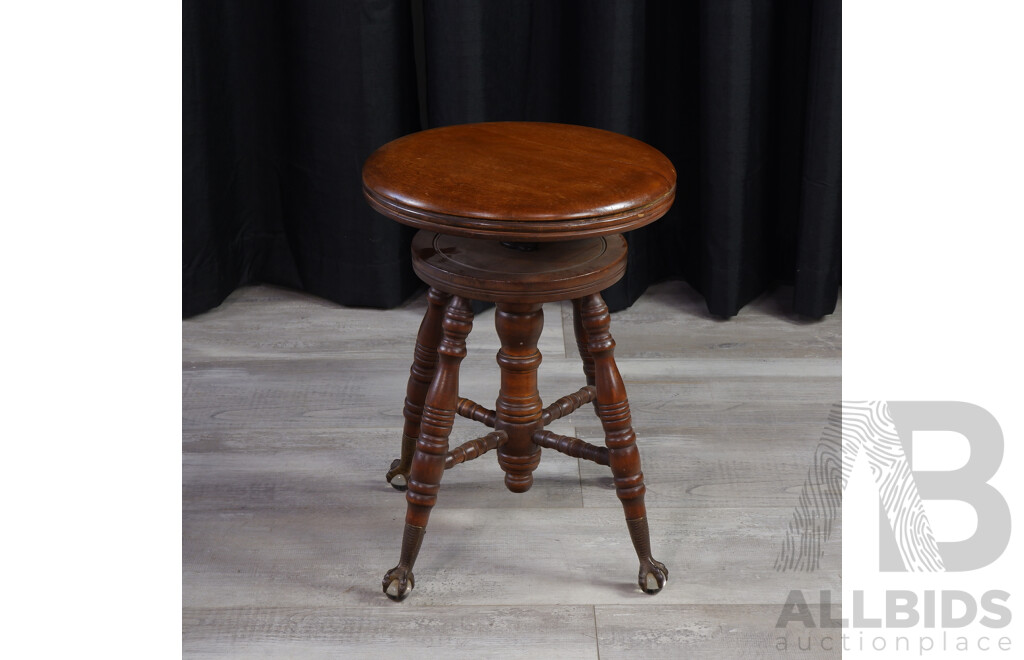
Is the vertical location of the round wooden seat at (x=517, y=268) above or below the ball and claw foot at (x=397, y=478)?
above

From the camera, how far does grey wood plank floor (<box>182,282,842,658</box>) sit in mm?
1517

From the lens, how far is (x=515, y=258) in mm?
1471

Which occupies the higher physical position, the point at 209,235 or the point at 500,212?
the point at 500,212

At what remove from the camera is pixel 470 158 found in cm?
149

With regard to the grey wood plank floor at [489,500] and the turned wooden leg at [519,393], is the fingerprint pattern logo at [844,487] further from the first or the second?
the turned wooden leg at [519,393]

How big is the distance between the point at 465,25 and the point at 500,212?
106cm

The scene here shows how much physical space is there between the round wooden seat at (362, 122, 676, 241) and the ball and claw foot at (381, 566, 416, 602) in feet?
1.83

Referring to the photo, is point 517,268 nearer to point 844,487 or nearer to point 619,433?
point 619,433

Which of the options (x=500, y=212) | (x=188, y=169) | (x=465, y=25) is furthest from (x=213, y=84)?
(x=500, y=212)

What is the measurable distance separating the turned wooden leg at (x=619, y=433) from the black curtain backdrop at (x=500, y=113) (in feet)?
3.04

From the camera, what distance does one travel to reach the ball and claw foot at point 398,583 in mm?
1563

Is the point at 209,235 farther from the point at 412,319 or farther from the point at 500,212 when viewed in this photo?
the point at 500,212

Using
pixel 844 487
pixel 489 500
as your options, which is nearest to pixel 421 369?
pixel 489 500

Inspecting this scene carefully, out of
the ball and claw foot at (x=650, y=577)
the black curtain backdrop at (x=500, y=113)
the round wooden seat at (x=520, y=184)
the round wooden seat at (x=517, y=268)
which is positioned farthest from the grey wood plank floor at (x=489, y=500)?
the round wooden seat at (x=520, y=184)
